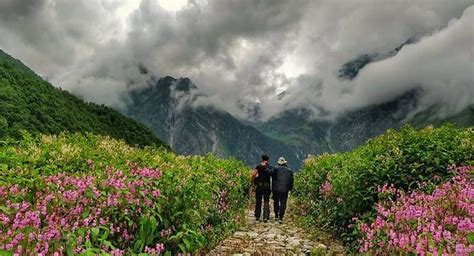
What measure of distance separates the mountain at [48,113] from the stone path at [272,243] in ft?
273

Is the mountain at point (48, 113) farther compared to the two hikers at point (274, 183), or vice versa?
the mountain at point (48, 113)

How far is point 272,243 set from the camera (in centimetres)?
1208

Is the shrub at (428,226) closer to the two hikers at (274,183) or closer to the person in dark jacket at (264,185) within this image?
the two hikers at (274,183)

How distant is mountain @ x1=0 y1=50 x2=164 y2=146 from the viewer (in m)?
101

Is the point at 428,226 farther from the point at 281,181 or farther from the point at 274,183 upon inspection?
the point at 274,183

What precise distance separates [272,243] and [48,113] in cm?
12561

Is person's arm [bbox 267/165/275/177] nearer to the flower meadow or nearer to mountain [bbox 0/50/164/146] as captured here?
the flower meadow

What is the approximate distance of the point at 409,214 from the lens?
7164 mm

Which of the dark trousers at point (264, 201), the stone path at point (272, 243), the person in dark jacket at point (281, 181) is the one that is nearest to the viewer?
the stone path at point (272, 243)

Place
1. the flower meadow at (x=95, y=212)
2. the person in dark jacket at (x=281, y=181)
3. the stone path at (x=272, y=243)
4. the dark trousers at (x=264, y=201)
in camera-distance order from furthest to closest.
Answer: the dark trousers at (x=264, y=201) < the person in dark jacket at (x=281, y=181) < the stone path at (x=272, y=243) < the flower meadow at (x=95, y=212)

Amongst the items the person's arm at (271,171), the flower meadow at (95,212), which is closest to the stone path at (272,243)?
the flower meadow at (95,212)

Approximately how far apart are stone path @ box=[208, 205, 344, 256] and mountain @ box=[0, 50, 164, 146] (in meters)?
83.1

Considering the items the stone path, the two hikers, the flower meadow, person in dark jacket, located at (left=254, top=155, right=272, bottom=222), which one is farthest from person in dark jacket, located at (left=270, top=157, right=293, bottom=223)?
the flower meadow

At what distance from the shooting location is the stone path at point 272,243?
10914 millimetres
